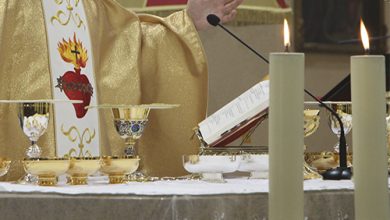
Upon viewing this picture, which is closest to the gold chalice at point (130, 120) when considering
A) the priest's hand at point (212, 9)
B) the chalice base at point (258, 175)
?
the chalice base at point (258, 175)

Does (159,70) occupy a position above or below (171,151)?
above

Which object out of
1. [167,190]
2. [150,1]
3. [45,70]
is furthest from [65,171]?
[150,1]

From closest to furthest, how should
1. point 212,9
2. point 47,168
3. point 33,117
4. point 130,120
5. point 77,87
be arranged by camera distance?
1. point 47,168
2. point 33,117
3. point 130,120
4. point 77,87
5. point 212,9

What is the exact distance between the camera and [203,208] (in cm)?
110

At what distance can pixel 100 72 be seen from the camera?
89.0 inches

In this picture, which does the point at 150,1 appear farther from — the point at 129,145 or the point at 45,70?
the point at 129,145

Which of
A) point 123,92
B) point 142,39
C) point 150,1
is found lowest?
point 123,92

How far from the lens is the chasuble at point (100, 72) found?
6.38ft

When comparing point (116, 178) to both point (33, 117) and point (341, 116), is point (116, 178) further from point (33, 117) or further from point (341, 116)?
point (341, 116)

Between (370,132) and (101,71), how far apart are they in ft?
5.65

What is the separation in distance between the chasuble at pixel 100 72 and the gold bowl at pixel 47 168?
502 mm

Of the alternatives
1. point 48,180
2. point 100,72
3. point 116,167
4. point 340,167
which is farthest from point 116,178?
point 100,72

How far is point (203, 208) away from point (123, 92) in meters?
1.20

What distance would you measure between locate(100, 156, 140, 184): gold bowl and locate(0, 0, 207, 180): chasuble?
18.9 inches
